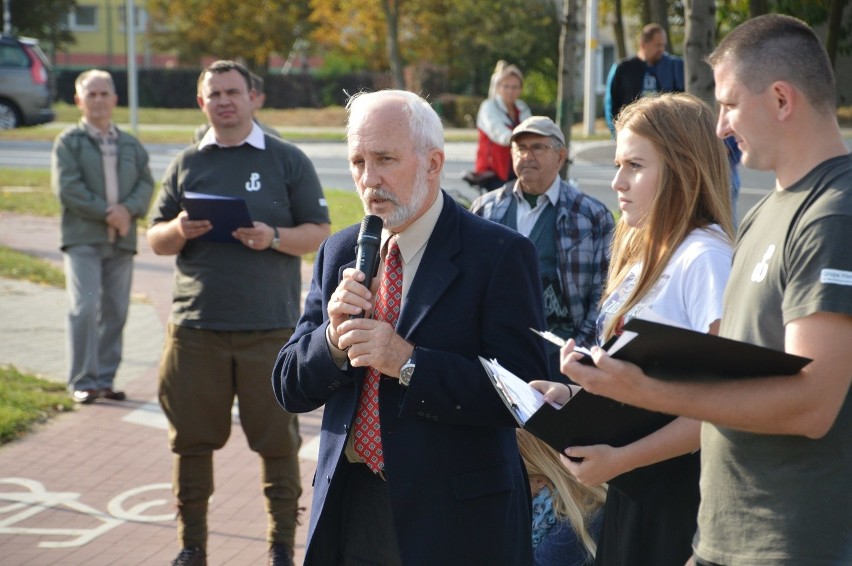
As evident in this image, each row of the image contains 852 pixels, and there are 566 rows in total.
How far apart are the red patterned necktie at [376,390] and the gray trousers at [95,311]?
565 cm

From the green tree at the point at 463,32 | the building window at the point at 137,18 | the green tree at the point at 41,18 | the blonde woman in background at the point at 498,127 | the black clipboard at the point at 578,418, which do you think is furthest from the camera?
the building window at the point at 137,18

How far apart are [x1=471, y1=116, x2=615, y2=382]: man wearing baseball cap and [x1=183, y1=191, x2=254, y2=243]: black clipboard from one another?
146cm

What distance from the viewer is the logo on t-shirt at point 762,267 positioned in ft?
8.12

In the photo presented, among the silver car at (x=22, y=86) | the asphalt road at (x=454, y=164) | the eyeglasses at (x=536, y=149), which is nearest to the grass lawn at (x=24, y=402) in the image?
the eyeglasses at (x=536, y=149)

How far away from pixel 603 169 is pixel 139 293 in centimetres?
1366

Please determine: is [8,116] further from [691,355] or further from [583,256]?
[691,355]

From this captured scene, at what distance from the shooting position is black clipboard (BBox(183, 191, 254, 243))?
5359 mm

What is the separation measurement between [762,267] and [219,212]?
11.2 ft

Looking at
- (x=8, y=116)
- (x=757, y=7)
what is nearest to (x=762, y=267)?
(x=757, y=7)

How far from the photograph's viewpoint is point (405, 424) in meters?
3.25

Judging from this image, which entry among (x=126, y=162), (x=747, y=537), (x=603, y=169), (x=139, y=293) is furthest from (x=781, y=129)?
(x=603, y=169)

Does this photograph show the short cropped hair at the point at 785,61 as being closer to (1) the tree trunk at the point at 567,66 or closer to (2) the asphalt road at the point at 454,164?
(1) the tree trunk at the point at 567,66

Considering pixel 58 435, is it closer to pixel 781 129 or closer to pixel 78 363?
pixel 78 363

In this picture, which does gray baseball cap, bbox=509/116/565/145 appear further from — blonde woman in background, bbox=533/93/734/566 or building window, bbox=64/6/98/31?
building window, bbox=64/6/98/31
